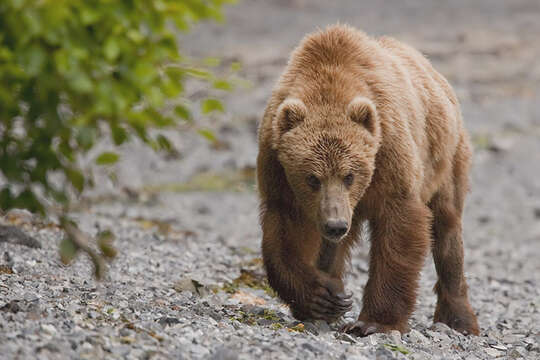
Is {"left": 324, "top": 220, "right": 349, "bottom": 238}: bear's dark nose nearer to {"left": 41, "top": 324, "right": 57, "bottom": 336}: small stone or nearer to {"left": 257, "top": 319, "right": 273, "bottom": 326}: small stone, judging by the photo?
{"left": 257, "top": 319, "right": 273, "bottom": 326}: small stone

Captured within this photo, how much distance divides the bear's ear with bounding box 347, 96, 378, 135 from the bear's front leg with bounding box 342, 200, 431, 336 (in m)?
0.65

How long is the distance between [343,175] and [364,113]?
446mm

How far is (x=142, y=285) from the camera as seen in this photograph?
7.08 m

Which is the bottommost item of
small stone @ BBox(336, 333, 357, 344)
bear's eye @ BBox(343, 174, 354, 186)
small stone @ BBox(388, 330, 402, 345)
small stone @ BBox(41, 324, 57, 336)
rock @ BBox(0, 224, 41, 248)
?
rock @ BBox(0, 224, 41, 248)

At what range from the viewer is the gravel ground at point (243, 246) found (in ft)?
16.6

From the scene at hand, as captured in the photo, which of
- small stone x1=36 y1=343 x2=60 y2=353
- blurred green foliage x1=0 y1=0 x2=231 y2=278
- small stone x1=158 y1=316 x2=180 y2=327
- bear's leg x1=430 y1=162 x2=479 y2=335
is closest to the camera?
blurred green foliage x1=0 y1=0 x2=231 y2=278

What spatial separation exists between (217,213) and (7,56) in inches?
433

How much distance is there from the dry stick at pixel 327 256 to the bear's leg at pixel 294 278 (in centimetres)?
74

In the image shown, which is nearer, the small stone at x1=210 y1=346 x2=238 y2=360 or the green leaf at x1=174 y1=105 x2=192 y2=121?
the green leaf at x1=174 y1=105 x2=192 y2=121

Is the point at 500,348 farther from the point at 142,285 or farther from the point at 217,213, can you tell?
the point at 217,213

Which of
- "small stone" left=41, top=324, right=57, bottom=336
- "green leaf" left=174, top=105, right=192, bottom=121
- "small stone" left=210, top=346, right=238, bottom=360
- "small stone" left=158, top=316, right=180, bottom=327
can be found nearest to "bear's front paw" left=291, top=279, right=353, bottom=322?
"small stone" left=158, top=316, right=180, bottom=327

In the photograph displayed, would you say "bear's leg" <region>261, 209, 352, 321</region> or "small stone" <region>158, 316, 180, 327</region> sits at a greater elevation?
"bear's leg" <region>261, 209, 352, 321</region>

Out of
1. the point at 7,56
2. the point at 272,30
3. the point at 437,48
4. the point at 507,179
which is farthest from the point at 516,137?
the point at 7,56

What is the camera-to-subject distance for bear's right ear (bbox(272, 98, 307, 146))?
589 cm
